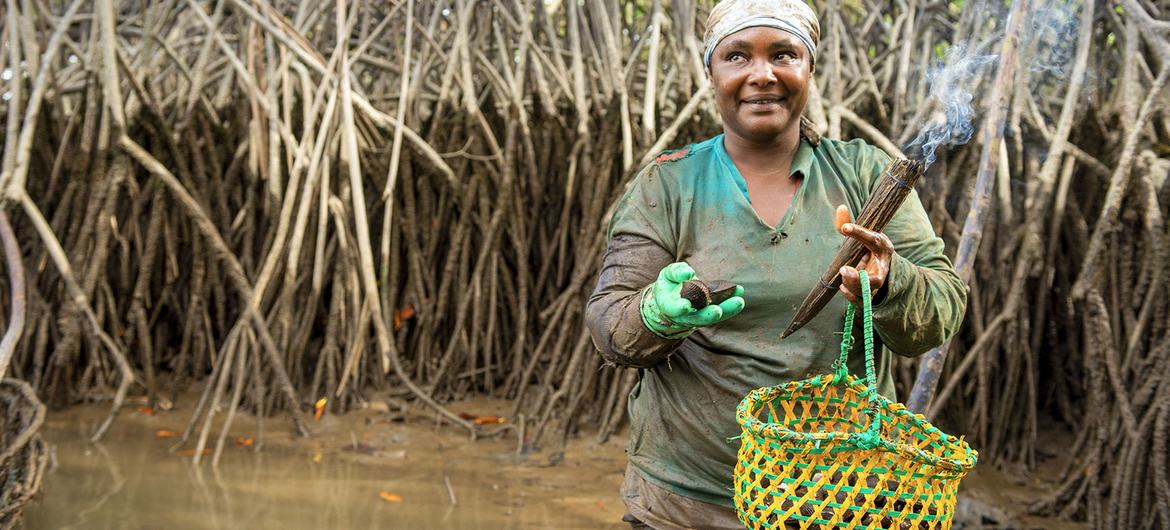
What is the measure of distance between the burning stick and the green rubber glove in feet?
0.36

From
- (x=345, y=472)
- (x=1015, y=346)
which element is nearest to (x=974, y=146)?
(x=1015, y=346)

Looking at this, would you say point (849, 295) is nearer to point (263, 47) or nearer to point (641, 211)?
point (641, 211)

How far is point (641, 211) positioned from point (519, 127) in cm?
281

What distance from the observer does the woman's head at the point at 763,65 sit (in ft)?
5.04

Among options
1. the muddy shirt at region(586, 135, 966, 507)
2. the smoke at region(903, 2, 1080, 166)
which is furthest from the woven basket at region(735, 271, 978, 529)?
the smoke at region(903, 2, 1080, 166)

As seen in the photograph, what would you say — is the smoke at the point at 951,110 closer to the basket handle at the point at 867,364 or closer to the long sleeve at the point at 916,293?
the long sleeve at the point at 916,293

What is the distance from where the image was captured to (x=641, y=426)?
1.65 meters

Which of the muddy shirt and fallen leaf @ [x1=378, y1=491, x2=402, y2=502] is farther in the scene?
fallen leaf @ [x1=378, y1=491, x2=402, y2=502]

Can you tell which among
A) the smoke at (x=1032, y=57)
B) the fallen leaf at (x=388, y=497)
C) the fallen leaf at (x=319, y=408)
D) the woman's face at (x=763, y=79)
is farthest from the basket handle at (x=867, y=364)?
the fallen leaf at (x=319, y=408)

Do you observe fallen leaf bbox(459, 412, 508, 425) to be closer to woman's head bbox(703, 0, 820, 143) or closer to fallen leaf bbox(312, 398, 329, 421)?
fallen leaf bbox(312, 398, 329, 421)

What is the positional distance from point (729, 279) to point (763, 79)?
30cm

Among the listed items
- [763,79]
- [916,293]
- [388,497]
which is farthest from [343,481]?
[916,293]

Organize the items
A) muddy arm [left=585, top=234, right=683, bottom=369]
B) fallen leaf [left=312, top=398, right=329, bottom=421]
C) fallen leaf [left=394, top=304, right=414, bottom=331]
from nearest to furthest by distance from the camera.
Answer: muddy arm [left=585, top=234, right=683, bottom=369]
fallen leaf [left=312, top=398, right=329, bottom=421]
fallen leaf [left=394, top=304, right=414, bottom=331]

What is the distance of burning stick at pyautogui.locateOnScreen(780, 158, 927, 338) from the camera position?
1310 mm
